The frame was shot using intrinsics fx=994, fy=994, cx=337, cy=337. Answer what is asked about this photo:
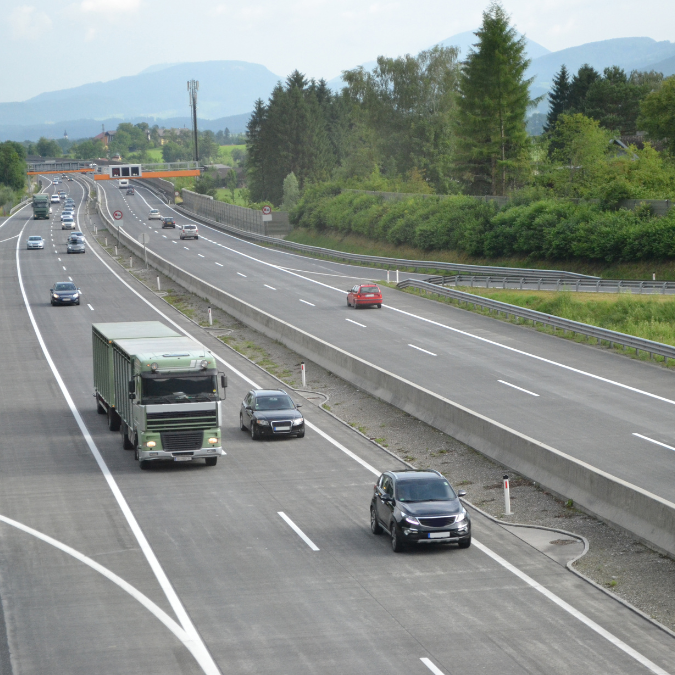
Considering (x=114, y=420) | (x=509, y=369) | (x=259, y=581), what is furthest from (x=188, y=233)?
(x=259, y=581)

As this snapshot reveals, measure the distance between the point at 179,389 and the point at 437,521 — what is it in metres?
8.83

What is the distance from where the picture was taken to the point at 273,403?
28625 mm

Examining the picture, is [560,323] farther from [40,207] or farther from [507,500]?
[40,207]

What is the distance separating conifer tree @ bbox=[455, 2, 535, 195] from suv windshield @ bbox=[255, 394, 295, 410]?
6082 cm

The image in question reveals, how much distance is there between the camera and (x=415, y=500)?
18125 mm

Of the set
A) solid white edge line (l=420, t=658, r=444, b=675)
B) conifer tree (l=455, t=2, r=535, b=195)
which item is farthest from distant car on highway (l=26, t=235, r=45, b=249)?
solid white edge line (l=420, t=658, r=444, b=675)

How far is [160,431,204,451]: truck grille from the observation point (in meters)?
24.3

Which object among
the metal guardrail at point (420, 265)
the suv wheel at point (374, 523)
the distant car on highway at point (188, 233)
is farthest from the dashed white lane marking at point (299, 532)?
the distant car on highway at point (188, 233)

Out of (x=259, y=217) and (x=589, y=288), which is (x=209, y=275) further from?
(x=259, y=217)

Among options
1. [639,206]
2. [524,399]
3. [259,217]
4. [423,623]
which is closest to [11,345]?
[524,399]

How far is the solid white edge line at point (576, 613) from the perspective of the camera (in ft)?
42.0

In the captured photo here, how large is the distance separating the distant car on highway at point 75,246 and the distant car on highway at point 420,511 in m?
67.9

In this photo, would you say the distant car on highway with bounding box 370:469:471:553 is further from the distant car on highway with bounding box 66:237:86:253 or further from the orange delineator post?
the orange delineator post

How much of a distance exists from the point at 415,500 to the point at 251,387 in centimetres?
1749
